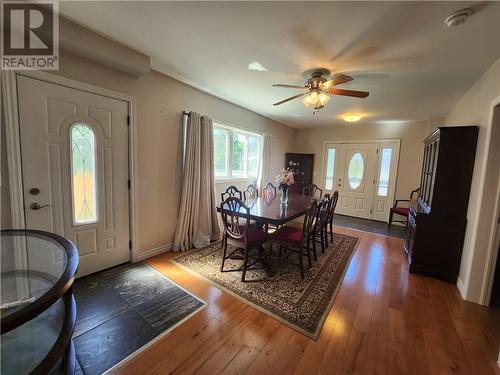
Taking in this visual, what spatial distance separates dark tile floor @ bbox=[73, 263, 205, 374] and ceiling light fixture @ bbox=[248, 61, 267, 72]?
2.61 m

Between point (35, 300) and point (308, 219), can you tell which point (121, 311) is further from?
point (308, 219)

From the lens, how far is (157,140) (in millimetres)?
2934

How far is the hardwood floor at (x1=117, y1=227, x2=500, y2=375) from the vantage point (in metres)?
1.48

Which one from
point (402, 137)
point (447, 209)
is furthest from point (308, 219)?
point (402, 137)

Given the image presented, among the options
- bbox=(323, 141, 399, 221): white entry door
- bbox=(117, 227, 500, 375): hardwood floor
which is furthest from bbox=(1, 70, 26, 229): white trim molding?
bbox=(323, 141, 399, 221): white entry door

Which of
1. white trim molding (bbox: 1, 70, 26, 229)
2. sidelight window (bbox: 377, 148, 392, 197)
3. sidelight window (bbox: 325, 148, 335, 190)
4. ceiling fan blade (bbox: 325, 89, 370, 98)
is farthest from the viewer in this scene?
sidelight window (bbox: 325, 148, 335, 190)

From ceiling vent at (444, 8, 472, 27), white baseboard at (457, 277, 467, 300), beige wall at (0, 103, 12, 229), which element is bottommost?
white baseboard at (457, 277, 467, 300)

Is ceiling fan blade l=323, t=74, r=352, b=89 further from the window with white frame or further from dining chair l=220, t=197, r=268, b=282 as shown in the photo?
the window with white frame

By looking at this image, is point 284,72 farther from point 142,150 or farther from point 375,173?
point 375,173

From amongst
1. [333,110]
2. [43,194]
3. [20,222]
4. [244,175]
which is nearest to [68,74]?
[43,194]

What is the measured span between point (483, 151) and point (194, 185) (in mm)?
3443

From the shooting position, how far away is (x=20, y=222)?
6.29 ft

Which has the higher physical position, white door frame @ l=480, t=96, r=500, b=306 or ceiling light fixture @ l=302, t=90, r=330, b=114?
ceiling light fixture @ l=302, t=90, r=330, b=114

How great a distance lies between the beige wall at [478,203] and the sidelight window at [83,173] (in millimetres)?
4073
